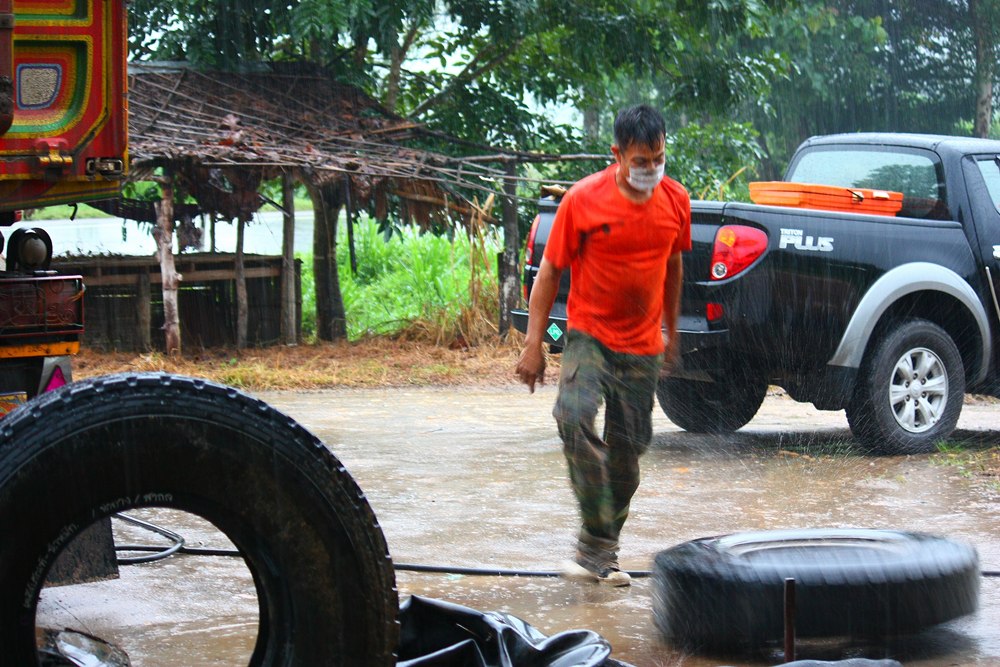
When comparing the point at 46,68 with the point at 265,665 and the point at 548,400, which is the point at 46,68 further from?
the point at 548,400

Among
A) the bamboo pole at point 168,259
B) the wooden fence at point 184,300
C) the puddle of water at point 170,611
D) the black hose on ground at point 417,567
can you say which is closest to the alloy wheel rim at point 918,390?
the black hose on ground at point 417,567

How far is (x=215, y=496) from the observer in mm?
2732

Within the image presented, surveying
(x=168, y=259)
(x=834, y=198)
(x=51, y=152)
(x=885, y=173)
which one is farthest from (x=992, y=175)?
(x=168, y=259)

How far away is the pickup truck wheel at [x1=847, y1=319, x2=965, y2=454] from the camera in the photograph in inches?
308

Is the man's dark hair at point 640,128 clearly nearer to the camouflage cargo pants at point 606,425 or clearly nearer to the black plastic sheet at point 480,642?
the camouflage cargo pants at point 606,425

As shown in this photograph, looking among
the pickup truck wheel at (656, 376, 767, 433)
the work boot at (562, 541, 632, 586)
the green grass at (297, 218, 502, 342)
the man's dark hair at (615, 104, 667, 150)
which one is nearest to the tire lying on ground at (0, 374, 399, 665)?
the work boot at (562, 541, 632, 586)

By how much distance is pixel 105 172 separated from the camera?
15.9 ft

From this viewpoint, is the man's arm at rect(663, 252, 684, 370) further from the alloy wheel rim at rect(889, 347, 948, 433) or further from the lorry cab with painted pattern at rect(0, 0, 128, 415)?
the alloy wheel rim at rect(889, 347, 948, 433)

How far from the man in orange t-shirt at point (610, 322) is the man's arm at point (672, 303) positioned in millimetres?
144

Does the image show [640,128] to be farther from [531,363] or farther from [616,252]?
[531,363]

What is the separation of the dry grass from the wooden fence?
49cm

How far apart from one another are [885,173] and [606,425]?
4460 millimetres

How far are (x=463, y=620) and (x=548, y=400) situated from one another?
7.46 m

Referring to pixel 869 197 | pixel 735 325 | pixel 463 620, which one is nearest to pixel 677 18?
pixel 869 197
